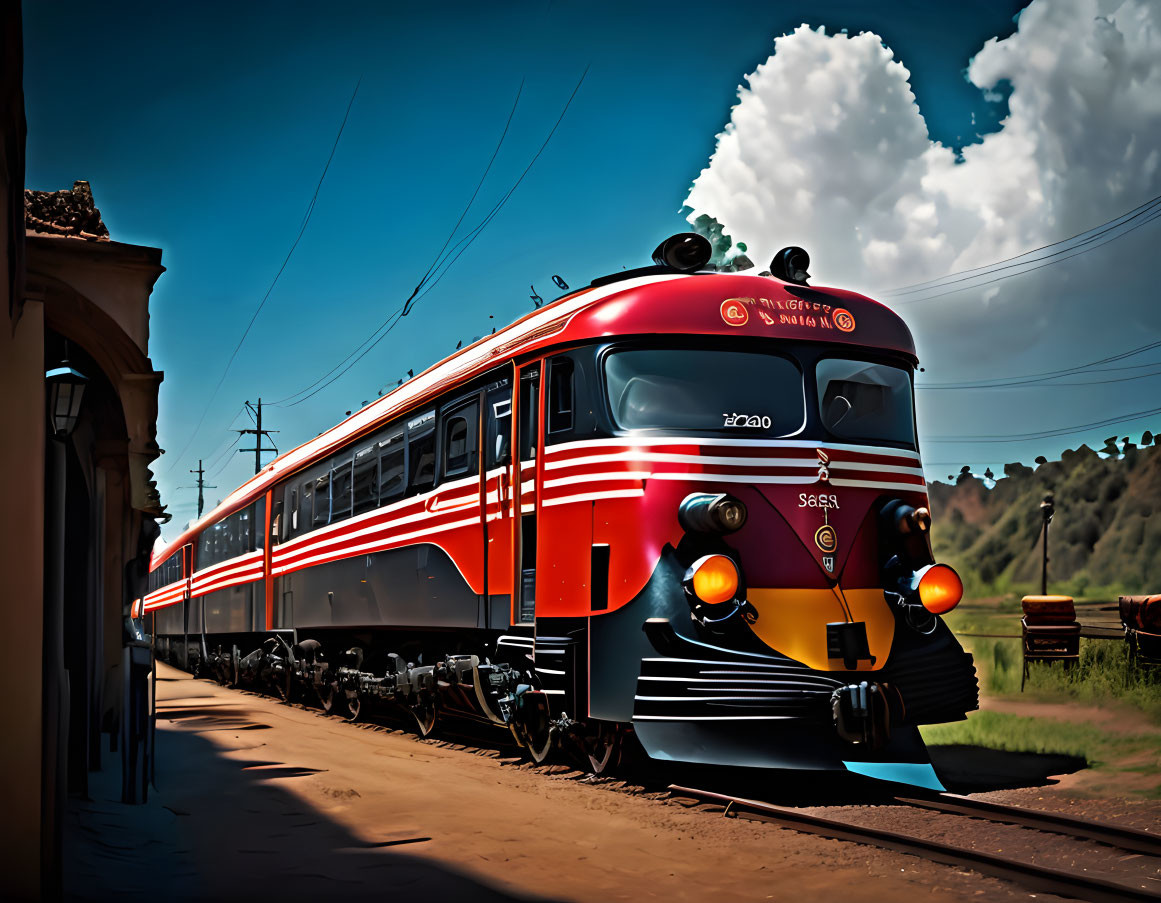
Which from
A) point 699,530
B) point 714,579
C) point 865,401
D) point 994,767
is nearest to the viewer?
point 714,579

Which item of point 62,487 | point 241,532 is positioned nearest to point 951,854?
point 62,487

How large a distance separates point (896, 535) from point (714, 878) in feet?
11.6

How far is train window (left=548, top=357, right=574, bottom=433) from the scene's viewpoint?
9.52 meters

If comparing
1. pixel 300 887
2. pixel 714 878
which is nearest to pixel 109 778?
pixel 300 887

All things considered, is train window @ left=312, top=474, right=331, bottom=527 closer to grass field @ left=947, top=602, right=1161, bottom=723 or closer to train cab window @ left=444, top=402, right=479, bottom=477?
train cab window @ left=444, top=402, right=479, bottom=477

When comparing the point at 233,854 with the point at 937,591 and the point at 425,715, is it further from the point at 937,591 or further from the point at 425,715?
the point at 425,715

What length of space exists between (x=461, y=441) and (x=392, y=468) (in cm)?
202

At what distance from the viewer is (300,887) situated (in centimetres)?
648

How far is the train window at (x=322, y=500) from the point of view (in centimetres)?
1562

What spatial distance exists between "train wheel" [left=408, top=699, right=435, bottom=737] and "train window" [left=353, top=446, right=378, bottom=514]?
222 centimetres

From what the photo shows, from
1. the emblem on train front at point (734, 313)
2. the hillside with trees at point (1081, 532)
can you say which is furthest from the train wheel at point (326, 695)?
the hillside with trees at point (1081, 532)

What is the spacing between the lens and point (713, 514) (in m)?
8.47

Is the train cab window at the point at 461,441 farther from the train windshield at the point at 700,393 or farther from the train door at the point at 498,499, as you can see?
the train windshield at the point at 700,393

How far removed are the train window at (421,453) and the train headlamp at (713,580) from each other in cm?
399
